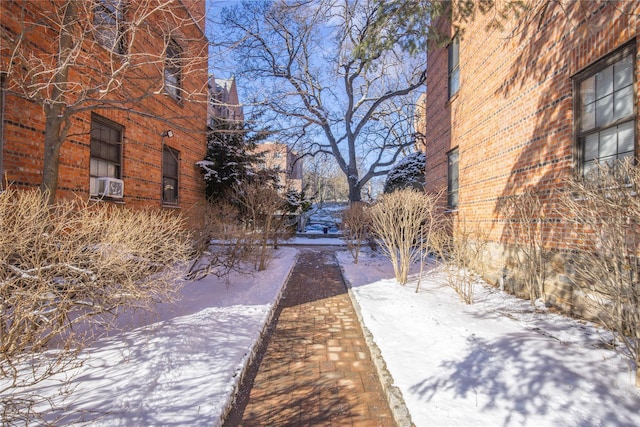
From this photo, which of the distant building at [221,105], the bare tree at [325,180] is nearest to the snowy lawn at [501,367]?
the distant building at [221,105]

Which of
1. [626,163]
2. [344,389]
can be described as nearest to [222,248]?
[344,389]

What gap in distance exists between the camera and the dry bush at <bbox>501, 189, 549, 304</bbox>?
4992mm

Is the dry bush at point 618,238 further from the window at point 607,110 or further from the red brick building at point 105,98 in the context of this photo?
the red brick building at point 105,98

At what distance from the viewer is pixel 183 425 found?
7.95 ft

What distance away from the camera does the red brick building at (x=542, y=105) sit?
4.07m

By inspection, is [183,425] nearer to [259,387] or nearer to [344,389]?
[259,387]

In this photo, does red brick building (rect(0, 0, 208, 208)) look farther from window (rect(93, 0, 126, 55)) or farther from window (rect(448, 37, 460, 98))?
window (rect(448, 37, 460, 98))

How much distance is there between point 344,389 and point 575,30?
5.35 metres

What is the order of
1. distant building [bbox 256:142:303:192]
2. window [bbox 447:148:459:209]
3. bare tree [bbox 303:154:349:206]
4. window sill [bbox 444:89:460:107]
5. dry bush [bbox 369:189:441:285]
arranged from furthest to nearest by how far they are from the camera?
bare tree [bbox 303:154:349:206]
distant building [bbox 256:142:303:192]
window [bbox 447:148:459:209]
window sill [bbox 444:89:460:107]
dry bush [bbox 369:189:441:285]

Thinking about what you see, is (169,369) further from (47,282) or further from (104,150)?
(104,150)

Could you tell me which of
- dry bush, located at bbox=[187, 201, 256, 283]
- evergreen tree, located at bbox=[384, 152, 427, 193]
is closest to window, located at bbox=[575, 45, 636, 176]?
dry bush, located at bbox=[187, 201, 256, 283]

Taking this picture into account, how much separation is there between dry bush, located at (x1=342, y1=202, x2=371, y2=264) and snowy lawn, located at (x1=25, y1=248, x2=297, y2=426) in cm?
579

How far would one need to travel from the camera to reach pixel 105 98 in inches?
230

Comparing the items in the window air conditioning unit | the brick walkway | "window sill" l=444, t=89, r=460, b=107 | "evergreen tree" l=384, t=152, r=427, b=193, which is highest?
"window sill" l=444, t=89, r=460, b=107
